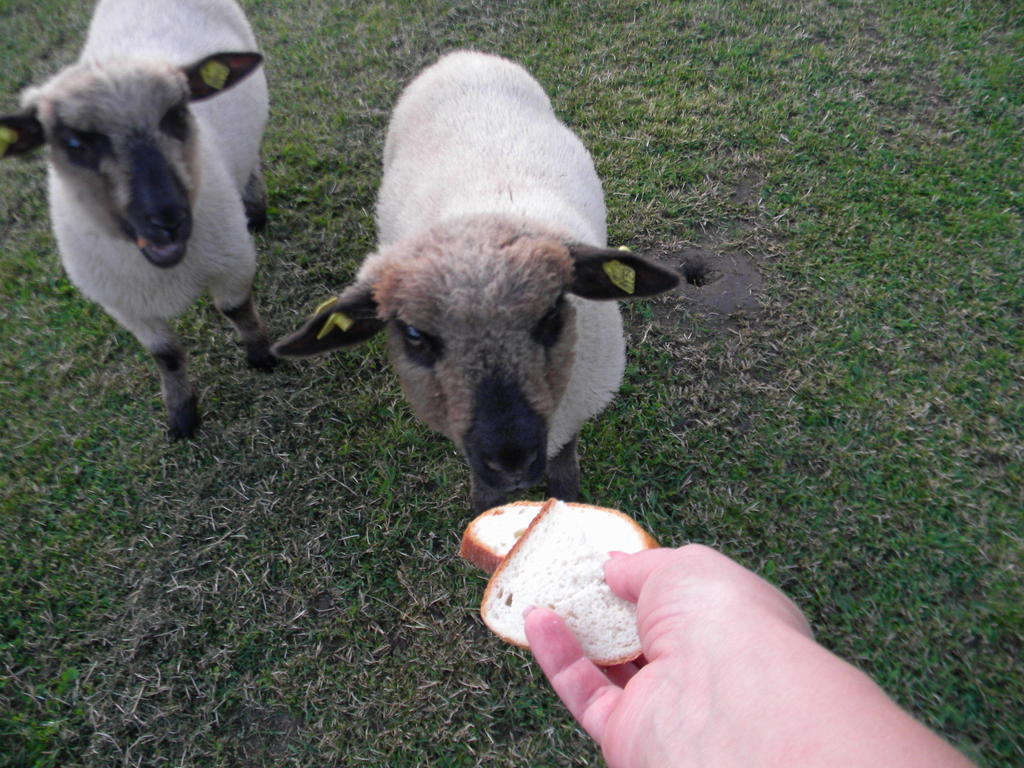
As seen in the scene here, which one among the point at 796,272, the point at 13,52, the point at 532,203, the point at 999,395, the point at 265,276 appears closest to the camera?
the point at 532,203

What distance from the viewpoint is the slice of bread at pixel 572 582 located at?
1.86 metres

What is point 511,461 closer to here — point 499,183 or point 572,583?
point 572,583

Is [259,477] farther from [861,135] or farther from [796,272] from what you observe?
[861,135]

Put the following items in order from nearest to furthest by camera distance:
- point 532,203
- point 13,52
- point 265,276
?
point 532,203 < point 265,276 < point 13,52

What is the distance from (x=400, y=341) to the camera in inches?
90.5

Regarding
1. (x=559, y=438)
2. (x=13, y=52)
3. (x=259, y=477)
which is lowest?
(x=259, y=477)

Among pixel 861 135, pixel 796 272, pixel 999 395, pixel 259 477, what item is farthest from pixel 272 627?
pixel 861 135

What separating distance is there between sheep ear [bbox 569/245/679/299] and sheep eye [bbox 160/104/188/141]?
198 cm

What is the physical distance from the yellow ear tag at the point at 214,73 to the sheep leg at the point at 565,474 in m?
2.54

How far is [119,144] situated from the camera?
2568mm

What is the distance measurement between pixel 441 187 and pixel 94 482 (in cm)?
258

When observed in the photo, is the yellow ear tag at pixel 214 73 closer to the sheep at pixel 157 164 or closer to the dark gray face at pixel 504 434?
the sheep at pixel 157 164

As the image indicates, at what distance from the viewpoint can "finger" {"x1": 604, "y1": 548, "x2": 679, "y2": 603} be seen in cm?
165

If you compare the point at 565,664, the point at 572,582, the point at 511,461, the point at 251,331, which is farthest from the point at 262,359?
the point at 565,664
